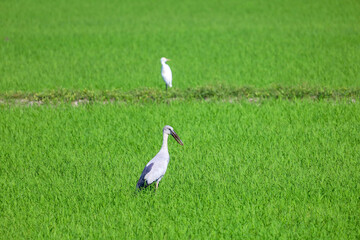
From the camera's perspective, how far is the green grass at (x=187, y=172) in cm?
496

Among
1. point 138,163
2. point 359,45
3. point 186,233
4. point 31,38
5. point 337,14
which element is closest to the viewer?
point 186,233

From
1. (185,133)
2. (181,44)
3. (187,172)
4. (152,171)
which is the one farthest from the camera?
(181,44)

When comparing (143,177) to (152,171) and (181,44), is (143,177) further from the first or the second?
(181,44)

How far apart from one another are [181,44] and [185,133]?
29.3ft

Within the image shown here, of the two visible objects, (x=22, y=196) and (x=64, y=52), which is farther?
(x=64, y=52)

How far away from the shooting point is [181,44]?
1634cm

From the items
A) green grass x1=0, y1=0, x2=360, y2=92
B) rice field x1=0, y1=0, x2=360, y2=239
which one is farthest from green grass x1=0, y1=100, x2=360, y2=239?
green grass x1=0, y1=0, x2=360, y2=92

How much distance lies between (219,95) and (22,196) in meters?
5.71

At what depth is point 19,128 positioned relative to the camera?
27.5ft

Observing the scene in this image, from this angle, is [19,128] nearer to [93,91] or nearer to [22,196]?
[93,91]

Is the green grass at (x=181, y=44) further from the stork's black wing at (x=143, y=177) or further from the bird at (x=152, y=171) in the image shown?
the stork's black wing at (x=143, y=177)

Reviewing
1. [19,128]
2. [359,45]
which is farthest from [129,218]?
[359,45]

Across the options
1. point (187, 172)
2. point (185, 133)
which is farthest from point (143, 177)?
point (185, 133)

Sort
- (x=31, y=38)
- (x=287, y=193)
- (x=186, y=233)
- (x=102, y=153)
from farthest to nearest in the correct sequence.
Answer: (x=31, y=38)
(x=102, y=153)
(x=287, y=193)
(x=186, y=233)
